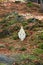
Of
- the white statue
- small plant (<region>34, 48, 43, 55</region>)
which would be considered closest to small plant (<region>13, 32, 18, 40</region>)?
the white statue

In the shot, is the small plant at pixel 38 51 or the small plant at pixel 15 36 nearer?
the small plant at pixel 38 51

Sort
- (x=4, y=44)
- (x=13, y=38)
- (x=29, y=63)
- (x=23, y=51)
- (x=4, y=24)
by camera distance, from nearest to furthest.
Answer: (x=29, y=63) → (x=23, y=51) → (x=4, y=44) → (x=13, y=38) → (x=4, y=24)

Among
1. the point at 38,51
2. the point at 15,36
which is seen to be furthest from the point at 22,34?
the point at 38,51

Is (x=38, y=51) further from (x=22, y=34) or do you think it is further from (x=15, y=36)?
(x=15, y=36)

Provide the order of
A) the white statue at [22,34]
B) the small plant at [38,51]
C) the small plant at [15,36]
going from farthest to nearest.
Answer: the small plant at [15,36], the white statue at [22,34], the small plant at [38,51]

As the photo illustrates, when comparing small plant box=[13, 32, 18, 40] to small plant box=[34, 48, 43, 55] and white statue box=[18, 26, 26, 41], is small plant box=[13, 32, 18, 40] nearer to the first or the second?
white statue box=[18, 26, 26, 41]

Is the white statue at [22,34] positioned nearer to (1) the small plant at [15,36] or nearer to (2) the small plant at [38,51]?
(1) the small plant at [15,36]

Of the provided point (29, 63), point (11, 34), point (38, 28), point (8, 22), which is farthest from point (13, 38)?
point (29, 63)

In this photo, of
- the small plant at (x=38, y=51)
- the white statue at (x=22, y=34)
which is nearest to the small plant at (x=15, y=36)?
the white statue at (x=22, y=34)

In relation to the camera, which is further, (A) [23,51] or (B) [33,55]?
(A) [23,51]

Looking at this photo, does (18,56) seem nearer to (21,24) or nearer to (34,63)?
(34,63)

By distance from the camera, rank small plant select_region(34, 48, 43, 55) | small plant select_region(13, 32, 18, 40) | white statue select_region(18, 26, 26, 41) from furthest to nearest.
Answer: small plant select_region(13, 32, 18, 40) → white statue select_region(18, 26, 26, 41) → small plant select_region(34, 48, 43, 55)
